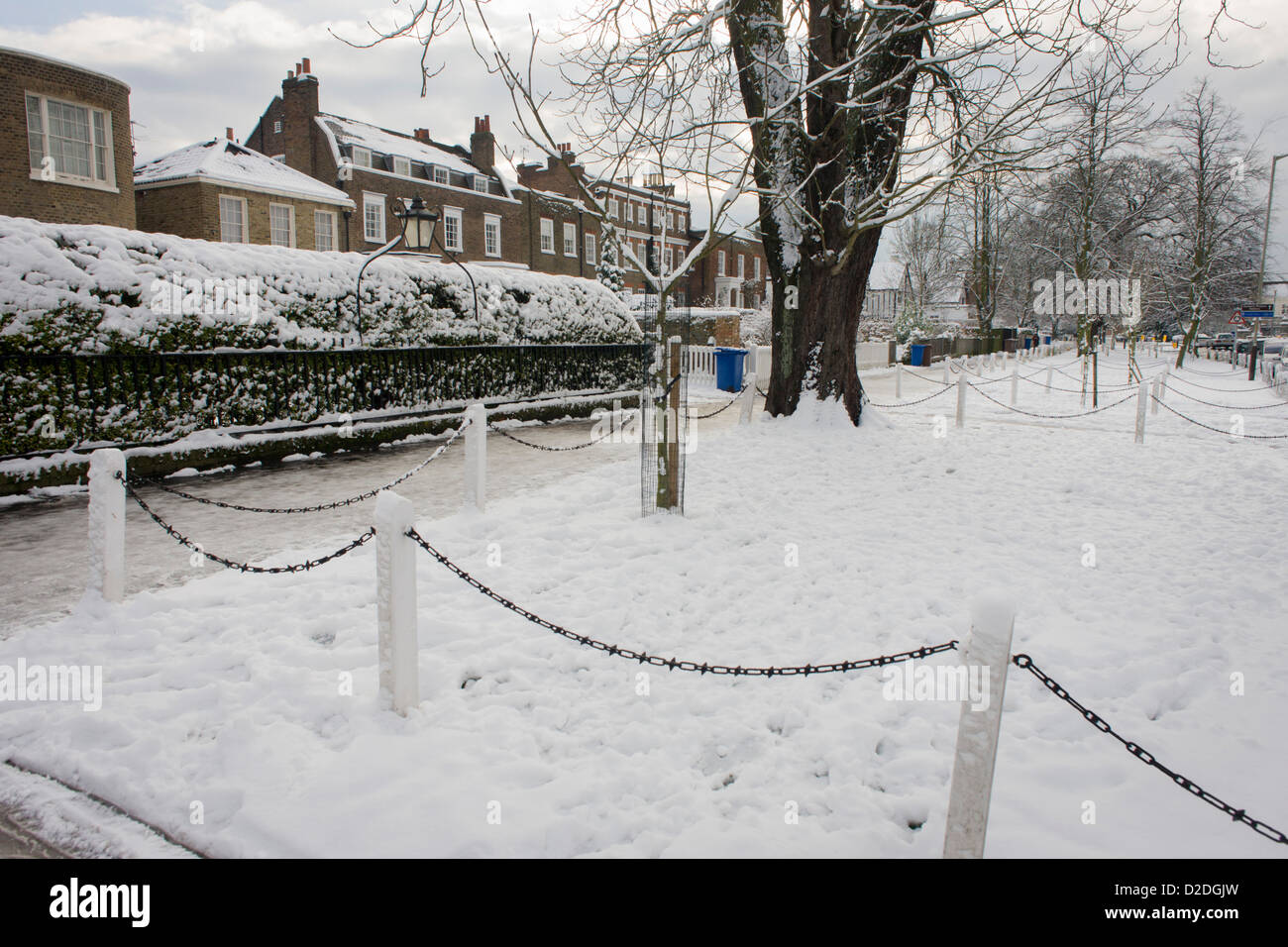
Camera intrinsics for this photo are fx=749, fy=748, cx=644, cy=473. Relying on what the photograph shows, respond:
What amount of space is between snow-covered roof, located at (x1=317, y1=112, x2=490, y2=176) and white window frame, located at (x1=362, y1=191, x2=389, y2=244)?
175 centimetres

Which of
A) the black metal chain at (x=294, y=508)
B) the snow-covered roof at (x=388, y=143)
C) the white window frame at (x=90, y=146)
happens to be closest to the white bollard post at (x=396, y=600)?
the black metal chain at (x=294, y=508)

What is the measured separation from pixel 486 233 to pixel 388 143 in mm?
5954

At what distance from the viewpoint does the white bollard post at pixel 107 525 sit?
4.84 m

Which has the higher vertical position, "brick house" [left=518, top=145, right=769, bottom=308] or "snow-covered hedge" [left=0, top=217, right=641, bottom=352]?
"brick house" [left=518, top=145, right=769, bottom=308]

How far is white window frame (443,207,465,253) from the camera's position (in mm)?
34438

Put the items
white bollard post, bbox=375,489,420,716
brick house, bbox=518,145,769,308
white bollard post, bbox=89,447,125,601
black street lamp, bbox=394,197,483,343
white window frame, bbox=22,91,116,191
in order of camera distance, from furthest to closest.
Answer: brick house, bbox=518,145,769,308, white window frame, bbox=22,91,116,191, black street lamp, bbox=394,197,483,343, white bollard post, bbox=89,447,125,601, white bollard post, bbox=375,489,420,716

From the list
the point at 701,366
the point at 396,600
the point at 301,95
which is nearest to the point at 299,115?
the point at 301,95

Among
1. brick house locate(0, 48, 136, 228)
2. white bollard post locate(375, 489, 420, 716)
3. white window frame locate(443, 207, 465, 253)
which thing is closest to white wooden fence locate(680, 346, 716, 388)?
brick house locate(0, 48, 136, 228)

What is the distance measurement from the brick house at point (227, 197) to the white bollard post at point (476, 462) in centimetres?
1984

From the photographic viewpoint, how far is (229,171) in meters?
23.9

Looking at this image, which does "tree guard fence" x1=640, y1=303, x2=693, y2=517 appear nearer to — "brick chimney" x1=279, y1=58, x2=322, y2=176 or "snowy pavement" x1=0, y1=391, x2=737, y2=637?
"snowy pavement" x1=0, y1=391, x2=737, y2=637

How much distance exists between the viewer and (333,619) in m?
4.81
